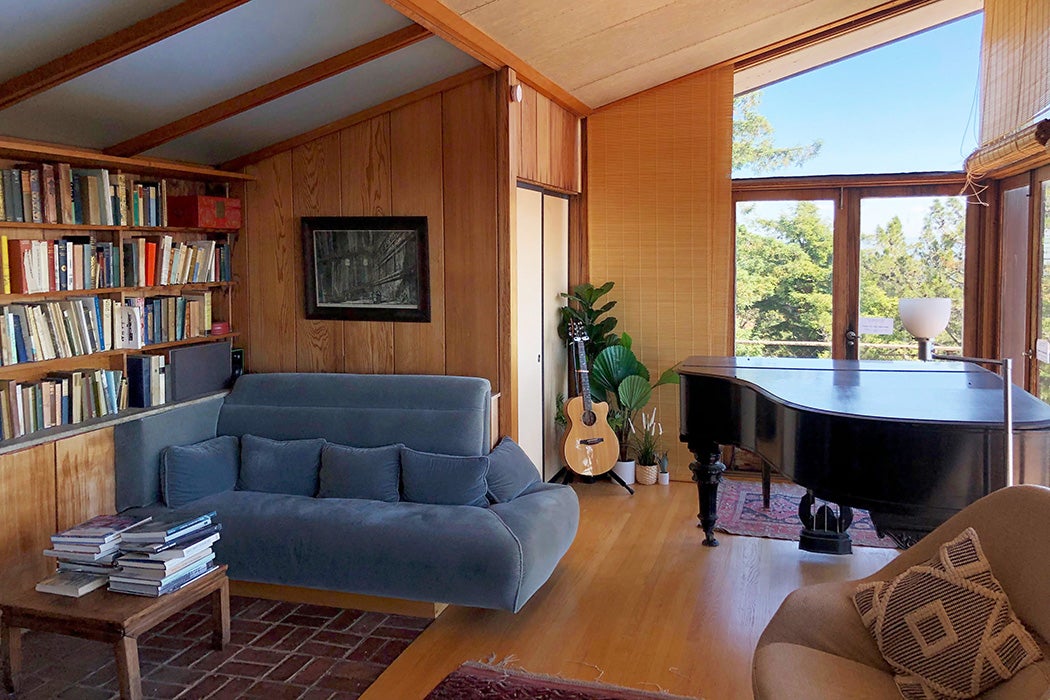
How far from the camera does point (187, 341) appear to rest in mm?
4891

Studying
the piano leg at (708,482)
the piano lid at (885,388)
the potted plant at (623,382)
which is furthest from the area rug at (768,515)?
the piano lid at (885,388)

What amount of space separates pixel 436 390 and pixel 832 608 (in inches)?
92.4

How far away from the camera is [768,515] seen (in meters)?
5.46

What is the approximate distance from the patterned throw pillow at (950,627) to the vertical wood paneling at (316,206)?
3290 millimetres

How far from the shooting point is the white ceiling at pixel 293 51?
Answer: 3.37 metres

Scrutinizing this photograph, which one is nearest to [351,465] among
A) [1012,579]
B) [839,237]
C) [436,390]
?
[436,390]

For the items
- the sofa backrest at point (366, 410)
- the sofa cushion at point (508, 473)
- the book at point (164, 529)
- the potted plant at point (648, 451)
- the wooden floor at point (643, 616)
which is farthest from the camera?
the potted plant at point (648, 451)

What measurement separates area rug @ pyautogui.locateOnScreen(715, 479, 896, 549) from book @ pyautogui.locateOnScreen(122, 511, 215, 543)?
9.56 feet

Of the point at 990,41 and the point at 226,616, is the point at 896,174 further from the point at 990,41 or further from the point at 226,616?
the point at 226,616

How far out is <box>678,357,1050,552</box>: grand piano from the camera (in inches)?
120

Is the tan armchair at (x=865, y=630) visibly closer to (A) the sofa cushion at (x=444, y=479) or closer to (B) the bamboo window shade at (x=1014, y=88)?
(A) the sofa cushion at (x=444, y=479)

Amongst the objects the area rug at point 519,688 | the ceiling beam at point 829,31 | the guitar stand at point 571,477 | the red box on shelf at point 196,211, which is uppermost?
the ceiling beam at point 829,31

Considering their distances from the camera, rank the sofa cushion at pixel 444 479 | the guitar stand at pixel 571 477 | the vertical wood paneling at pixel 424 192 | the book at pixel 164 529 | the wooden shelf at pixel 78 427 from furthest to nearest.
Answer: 1. the guitar stand at pixel 571 477
2. the vertical wood paneling at pixel 424 192
3. the sofa cushion at pixel 444 479
4. the wooden shelf at pixel 78 427
5. the book at pixel 164 529

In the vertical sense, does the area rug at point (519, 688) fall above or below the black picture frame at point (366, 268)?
below
